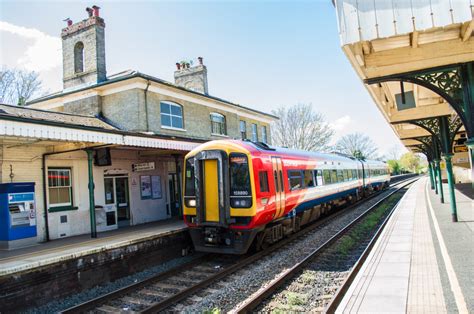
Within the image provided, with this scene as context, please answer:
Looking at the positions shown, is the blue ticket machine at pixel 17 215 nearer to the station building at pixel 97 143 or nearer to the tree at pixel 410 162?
the station building at pixel 97 143

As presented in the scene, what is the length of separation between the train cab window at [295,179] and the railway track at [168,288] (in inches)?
89.2

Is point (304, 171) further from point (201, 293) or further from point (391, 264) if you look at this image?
point (201, 293)

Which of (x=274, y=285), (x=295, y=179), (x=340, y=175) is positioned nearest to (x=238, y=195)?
(x=274, y=285)

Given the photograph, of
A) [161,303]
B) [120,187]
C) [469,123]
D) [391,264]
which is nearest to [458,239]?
[391,264]

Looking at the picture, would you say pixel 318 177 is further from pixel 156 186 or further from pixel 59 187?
pixel 59 187

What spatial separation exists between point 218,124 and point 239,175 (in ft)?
34.5

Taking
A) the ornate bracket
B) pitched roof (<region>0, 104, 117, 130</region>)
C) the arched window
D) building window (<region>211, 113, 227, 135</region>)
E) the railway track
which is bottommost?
the railway track

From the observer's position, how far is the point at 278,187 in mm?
9648

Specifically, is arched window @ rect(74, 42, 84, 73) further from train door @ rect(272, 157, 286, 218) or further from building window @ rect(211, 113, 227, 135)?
train door @ rect(272, 157, 286, 218)

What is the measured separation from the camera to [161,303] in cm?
588

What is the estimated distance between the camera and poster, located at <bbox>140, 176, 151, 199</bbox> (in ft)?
43.7

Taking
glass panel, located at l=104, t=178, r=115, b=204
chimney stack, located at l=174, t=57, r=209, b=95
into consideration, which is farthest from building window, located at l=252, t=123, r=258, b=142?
glass panel, located at l=104, t=178, r=115, b=204

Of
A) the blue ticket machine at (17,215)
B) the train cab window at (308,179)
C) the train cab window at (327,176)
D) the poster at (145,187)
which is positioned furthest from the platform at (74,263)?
the train cab window at (327,176)

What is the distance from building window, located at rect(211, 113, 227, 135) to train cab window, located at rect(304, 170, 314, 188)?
7200 mm
